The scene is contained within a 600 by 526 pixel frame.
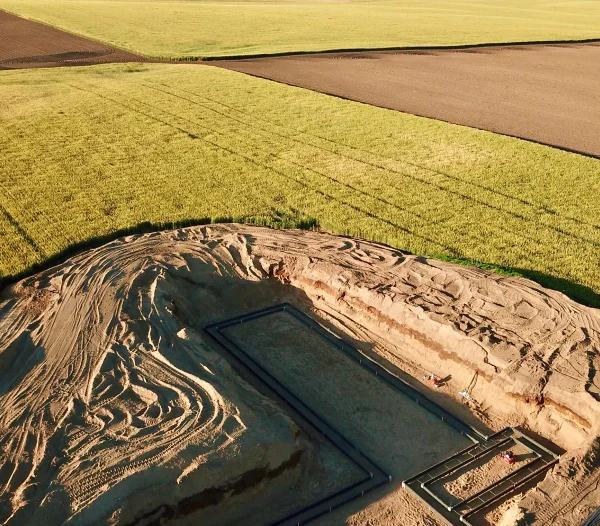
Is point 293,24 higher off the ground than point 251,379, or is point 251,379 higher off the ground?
point 293,24

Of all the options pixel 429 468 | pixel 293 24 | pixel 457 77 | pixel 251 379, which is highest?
pixel 293 24

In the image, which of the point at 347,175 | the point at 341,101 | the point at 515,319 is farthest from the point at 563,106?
the point at 515,319

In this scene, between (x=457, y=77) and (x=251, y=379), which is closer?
(x=251, y=379)

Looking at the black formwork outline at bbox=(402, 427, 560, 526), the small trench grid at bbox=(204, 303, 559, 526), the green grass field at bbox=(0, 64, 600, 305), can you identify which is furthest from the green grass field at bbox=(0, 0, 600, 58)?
the black formwork outline at bbox=(402, 427, 560, 526)

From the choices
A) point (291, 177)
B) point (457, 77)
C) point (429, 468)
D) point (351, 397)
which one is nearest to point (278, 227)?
point (291, 177)

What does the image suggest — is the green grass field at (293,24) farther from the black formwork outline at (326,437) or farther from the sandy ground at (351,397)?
the black formwork outline at (326,437)

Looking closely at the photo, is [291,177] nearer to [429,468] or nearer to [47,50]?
[429,468]

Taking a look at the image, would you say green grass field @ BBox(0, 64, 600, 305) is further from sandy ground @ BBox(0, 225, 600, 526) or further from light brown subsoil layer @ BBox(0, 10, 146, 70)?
light brown subsoil layer @ BBox(0, 10, 146, 70)
